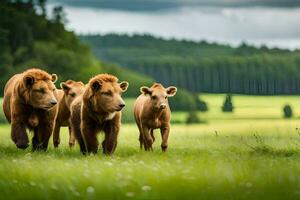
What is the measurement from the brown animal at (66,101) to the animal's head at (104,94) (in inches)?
99.2

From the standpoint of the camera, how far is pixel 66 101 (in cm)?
1797

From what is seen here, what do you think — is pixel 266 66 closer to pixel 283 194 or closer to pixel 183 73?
pixel 183 73

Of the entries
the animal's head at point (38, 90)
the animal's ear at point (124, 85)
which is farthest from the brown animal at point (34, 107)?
the animal's ear at point (124, 85)

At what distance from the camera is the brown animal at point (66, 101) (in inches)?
699

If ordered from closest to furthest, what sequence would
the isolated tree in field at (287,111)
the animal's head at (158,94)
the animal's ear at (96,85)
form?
the animal's ear at (96,85)
the animal's head at (158,94)
the isolated tree in field at (287,111)

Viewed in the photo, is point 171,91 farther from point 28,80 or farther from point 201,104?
point 201,104

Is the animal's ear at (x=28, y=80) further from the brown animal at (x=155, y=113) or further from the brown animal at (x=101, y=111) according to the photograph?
the brown animal at (x=155, y=113)

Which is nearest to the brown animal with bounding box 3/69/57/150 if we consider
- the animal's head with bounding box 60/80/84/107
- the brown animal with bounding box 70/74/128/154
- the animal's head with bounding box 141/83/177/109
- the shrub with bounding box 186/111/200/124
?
the brown animal with bounding box 70/74/128/154

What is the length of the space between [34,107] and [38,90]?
1.47 feet

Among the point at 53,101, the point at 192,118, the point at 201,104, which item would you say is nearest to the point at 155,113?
the point at 53,101

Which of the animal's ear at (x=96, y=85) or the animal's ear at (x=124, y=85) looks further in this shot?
the animal's ear at (x=124, y=85)

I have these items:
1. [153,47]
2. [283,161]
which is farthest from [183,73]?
[283,161]

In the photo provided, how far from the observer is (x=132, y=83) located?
125 feet

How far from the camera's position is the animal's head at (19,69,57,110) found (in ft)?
50.0
